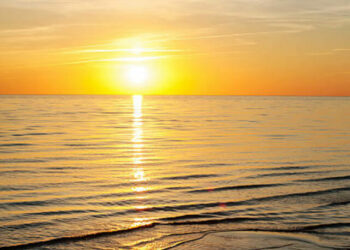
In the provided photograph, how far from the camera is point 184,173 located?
556 inches

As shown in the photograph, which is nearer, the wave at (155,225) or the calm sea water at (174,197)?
the wave at (155,225)

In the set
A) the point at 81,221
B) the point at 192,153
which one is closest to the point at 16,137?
the point at 192,153

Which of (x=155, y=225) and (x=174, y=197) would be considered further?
(x=174, y=197)

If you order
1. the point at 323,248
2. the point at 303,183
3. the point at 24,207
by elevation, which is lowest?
the point at 323,248

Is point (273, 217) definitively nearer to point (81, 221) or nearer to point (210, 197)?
point (210, 197)

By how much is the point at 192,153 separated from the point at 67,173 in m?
7.14

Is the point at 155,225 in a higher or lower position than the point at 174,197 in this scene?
lower

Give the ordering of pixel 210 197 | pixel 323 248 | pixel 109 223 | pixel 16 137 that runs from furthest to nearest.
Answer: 1. pixel 16 137
2. pixel 210 197
3. pixel 109 223
4. pixel 323 248

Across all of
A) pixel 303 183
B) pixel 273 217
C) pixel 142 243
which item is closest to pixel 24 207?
pixel 142 243

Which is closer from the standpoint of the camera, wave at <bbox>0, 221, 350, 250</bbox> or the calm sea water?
wave at <bbox>0, 221, 350, 250</bbox>

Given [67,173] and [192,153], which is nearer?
A: [67,173]

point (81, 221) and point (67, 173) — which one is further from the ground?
point (67, 173)

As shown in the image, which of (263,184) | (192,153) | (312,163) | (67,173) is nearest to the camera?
(263,184)

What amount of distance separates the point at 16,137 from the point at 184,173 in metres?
15.5
